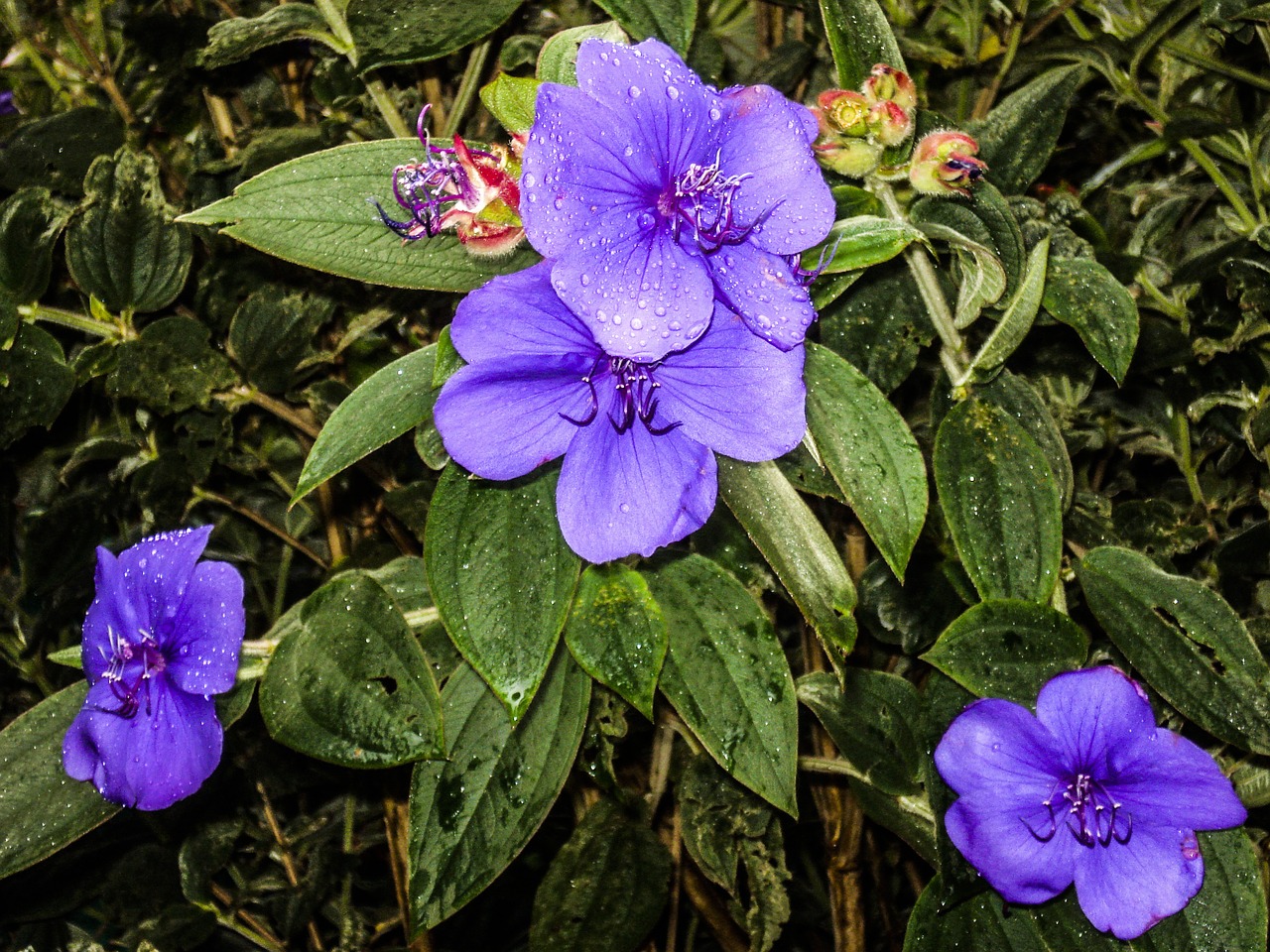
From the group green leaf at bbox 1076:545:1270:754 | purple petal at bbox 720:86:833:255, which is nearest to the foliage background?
green leaf at bbox 1076:545:1270:754

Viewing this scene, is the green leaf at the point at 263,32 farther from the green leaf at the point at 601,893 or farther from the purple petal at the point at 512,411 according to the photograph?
the green leaf at the point at 601,893

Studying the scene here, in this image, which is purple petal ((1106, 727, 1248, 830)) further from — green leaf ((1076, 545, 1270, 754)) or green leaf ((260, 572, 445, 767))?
green leaf ((260, 572, 445, 767))

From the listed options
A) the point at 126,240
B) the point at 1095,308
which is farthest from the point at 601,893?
the point at 126,240

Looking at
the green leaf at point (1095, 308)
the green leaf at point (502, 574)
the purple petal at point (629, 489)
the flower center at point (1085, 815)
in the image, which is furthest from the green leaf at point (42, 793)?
the green leaf at point (1095, 308)

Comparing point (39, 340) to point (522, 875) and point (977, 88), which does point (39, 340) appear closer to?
point (522, 875)

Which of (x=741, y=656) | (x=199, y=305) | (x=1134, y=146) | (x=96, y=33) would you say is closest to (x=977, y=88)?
(x=1134, y=146)

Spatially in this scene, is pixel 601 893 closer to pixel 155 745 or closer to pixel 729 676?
pixel 729 676
